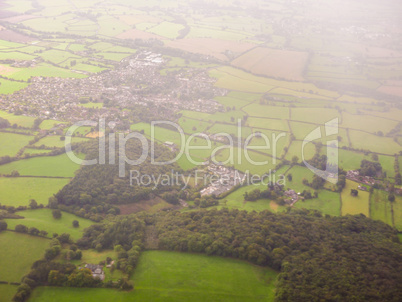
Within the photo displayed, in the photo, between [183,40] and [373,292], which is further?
[183,40]

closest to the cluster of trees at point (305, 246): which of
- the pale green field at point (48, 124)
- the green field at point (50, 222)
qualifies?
the green field at point (50, 222)

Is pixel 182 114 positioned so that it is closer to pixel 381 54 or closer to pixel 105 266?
pixel 105 266

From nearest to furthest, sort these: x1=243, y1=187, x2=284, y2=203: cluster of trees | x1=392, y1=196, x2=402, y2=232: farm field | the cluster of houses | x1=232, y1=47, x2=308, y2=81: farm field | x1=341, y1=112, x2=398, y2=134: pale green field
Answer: x1=392, y1=196, x2=402, y2=232: farm field, x1=243, y1=187, x2=284, y2=203: cluster of trees, the cluster of houses, x1=341, y1=112, x2=398, y2=134: pale green field, x1=232, y1=47, x2=308, y2=81: farm field

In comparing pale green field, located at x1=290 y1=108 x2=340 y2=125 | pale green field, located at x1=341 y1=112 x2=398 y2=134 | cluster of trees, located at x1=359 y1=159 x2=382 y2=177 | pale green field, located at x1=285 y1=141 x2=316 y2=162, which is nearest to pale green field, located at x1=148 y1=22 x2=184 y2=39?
pale green field, located at x1=290 y1=108 x2=340 y2=125

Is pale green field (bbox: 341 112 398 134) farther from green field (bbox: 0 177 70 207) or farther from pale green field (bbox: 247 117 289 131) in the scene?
green field (bbox: 0 177 70 207)

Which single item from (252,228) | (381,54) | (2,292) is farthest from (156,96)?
(381,54)

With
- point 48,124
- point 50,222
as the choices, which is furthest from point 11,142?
point 50,222
